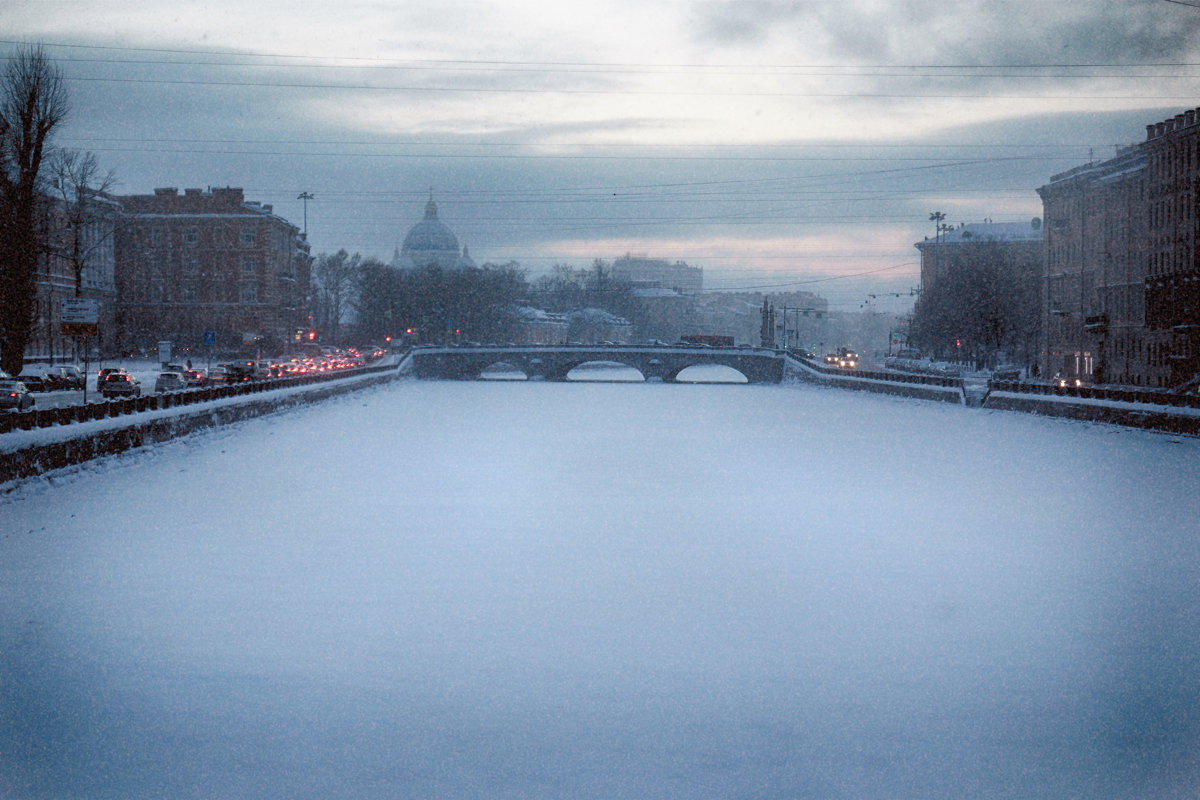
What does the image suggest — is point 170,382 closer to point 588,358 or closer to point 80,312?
point 80,312

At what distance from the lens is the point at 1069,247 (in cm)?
10050

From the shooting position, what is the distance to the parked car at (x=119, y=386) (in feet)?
177

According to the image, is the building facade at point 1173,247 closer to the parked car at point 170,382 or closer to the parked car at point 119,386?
the parked car at point 170,382

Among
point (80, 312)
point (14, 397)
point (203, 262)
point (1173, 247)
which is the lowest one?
point (14, 397)

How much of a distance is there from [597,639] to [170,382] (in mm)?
54098

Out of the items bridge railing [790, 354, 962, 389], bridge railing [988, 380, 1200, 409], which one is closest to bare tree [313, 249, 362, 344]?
bridge railing [790, 354, 962, 389]

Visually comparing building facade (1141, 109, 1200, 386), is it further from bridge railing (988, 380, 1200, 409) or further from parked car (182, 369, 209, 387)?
parked car (182, 369, 209, 387)

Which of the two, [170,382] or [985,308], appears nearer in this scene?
[170,382]

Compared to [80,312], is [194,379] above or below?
below

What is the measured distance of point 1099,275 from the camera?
298ft

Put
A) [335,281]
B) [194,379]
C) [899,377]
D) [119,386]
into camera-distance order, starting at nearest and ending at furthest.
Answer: [119,386] → [194,379] → [899,377] → [335,281]

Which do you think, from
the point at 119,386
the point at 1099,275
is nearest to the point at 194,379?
the point at 119,386

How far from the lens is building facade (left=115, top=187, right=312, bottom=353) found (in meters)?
111

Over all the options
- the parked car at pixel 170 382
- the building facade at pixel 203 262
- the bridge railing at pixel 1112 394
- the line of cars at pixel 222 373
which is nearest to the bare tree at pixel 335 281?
the building facade at pixel 203 262
